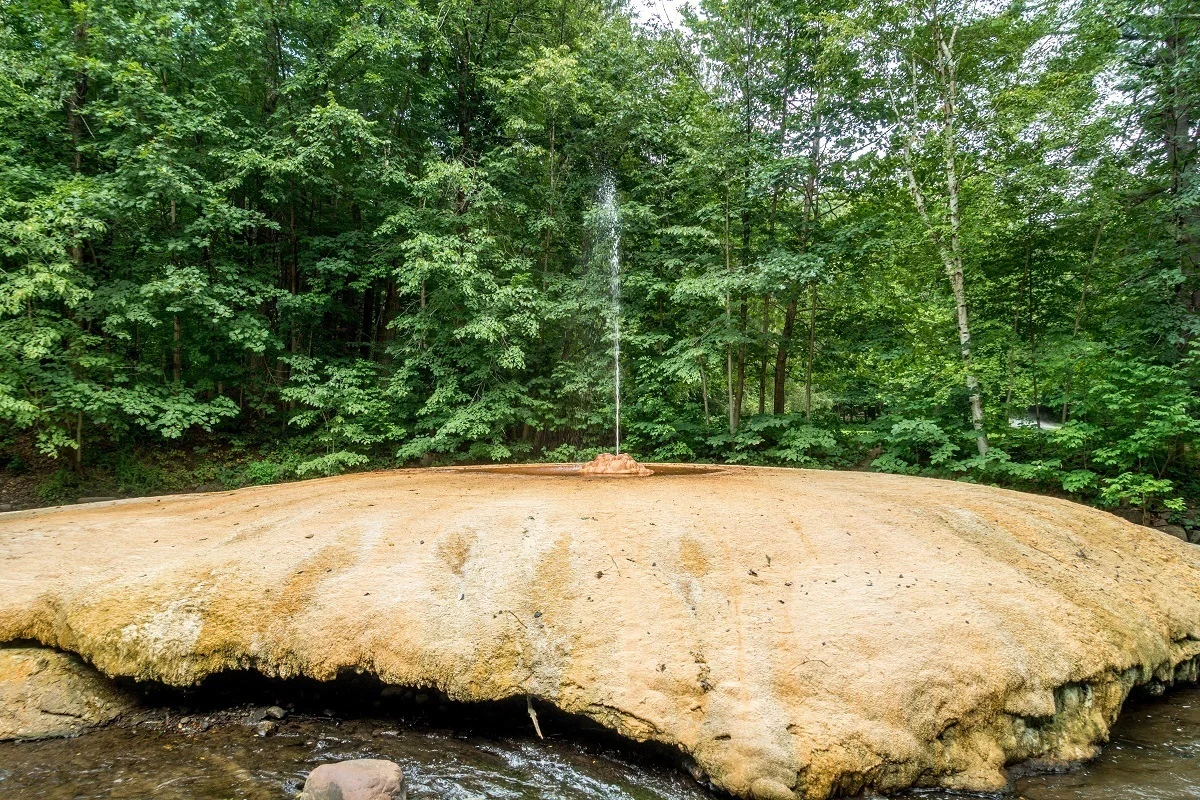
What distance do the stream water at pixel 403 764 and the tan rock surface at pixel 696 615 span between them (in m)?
0.24

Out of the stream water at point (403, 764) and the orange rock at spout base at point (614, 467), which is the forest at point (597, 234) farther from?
the stream water at point (403, 764)

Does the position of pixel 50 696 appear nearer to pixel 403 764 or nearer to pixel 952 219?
pixel 403 764

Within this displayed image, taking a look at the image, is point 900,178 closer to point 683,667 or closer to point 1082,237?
point 1082,237

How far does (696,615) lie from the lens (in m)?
3.20

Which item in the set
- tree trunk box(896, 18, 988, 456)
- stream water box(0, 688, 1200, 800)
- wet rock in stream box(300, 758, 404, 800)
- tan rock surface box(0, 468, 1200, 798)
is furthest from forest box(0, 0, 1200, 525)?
wet rock in stream box(300, 758, 404, 800)

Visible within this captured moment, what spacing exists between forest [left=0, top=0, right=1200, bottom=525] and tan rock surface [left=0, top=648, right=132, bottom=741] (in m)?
6.83

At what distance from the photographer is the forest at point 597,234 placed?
7957mm

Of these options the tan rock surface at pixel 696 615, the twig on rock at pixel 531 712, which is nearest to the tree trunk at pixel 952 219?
the tan rock surface at pixel 696 615

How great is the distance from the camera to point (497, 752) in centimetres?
309

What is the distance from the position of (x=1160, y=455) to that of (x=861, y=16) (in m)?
8.71

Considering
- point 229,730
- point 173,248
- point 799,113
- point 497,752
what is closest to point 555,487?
point 497,752

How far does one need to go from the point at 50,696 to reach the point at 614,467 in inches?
209

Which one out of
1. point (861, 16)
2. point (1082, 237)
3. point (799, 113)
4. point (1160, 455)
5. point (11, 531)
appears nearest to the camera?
point (11, 531)

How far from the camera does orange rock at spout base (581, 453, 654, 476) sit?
6730 millimetres
